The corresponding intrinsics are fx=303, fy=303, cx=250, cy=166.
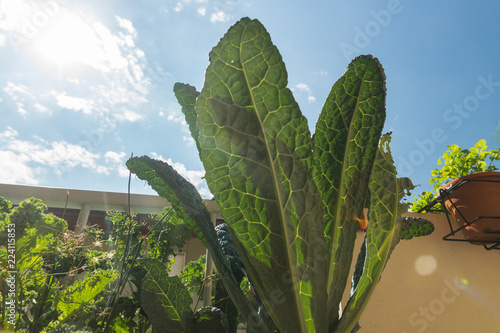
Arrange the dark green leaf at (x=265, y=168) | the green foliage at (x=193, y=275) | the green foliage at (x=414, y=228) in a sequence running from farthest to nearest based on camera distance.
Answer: the green foliage at (x=193, y=275) → the green foliage at (x=414, y=228) → the dark green leaf at (x=265, y=168)

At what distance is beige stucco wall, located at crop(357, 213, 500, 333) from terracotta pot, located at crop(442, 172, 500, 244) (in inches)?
4.1

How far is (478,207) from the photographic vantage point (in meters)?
1.05

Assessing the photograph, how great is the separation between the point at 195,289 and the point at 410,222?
2.16 ft

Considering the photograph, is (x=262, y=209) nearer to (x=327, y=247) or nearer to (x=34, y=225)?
(x=327, y=247)

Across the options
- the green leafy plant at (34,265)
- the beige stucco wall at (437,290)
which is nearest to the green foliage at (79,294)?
the green leafy plant at (34,265)

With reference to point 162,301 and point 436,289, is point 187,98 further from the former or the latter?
A: point 436,289

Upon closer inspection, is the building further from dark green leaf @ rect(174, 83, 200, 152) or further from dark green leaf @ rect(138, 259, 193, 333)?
dark green leaf @ rect(174, 83, 200, 152)

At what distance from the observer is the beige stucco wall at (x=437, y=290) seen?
1.01 metres

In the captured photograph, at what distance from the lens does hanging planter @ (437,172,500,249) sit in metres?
1.03

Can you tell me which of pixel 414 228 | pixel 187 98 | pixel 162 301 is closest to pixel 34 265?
pixel 162 301

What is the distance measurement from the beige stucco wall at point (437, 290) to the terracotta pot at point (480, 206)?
0.10 meters

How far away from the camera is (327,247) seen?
0.45 metres

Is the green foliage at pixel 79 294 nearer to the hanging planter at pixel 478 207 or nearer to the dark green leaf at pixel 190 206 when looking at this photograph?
the dark green leaf at pixel 190 206

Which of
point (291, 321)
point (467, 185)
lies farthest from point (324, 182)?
point (467, 185)
